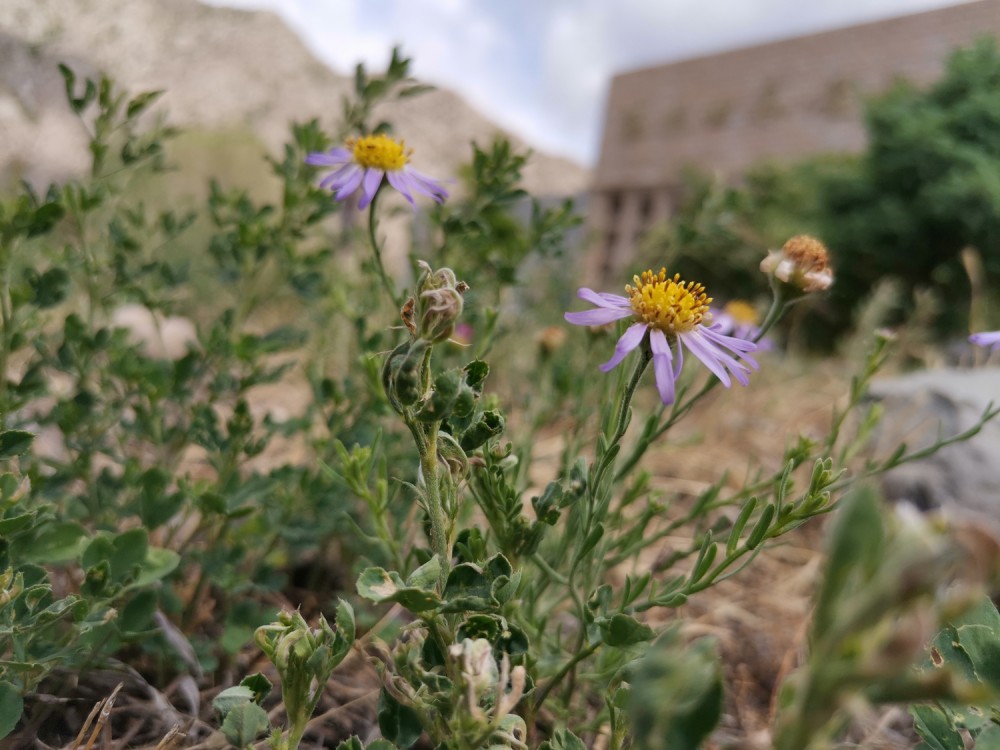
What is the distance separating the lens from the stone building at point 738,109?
592 centimetres

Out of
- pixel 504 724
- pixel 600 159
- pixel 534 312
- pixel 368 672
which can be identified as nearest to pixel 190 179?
pixel 600 159

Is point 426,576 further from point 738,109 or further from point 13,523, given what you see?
point 738,109

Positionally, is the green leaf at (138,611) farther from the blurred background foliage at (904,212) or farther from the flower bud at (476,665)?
the blurred background foliage at (904,212)

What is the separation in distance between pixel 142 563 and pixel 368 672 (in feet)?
1.17

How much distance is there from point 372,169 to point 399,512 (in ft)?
1.53

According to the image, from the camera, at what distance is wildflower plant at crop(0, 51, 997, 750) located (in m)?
0.49

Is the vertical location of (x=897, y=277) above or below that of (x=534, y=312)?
below

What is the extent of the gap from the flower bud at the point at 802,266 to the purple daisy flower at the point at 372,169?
1.39 feet

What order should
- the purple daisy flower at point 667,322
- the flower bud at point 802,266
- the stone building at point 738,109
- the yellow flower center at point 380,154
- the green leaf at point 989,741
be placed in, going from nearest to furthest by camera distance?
the green leaf at point 989,741 < the purple daisy flower at point 667,322 < the flower bud at point 802,266 < the yellow flower center at point 380,154 < the stone building at point 738,109

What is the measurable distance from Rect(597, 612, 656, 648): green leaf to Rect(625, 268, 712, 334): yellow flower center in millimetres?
277

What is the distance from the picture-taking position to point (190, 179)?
632cm

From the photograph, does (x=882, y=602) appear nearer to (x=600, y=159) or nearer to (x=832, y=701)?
(x=832, y=701)

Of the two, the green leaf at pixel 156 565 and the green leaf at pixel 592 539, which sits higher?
the green leaf at pixel 592 539

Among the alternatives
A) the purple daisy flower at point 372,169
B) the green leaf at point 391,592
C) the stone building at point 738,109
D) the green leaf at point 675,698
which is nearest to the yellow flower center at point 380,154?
the purple daisy flower at point 372,169
